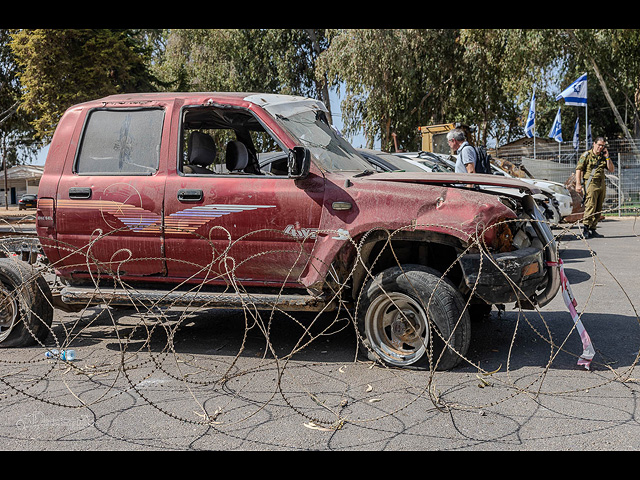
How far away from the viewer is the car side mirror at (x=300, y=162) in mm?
4840

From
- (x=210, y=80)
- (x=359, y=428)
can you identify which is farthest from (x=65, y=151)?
(x=210, y=80)

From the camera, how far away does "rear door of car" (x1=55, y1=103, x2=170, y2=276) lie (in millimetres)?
5316

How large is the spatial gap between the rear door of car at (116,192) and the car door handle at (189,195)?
0.19m

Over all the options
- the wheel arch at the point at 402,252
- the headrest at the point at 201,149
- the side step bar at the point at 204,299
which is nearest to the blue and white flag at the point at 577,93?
the wheel arch at the point at 402,252

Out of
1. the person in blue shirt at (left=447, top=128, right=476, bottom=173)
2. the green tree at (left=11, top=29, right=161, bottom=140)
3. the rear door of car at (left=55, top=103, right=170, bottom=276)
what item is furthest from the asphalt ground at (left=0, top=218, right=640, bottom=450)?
the green tree at (left=11, top=29, right=161, bottom=140)

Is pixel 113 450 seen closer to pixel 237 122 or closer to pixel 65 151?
pixel 65 151

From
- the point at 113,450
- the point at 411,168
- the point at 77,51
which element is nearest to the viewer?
the point at 113,450

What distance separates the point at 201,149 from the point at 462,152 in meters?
3.75

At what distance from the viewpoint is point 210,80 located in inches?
1178

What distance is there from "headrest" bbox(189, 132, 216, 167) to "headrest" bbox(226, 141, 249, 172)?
159 mm

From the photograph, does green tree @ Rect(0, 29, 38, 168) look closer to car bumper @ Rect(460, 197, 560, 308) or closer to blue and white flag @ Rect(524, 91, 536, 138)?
blue and white flag @ Rect(524, 91, 536, 138)

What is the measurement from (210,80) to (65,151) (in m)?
25.4

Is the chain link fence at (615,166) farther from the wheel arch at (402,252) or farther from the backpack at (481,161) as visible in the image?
the wheel arch at (402,252)

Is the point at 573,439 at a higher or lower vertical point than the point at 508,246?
lower
